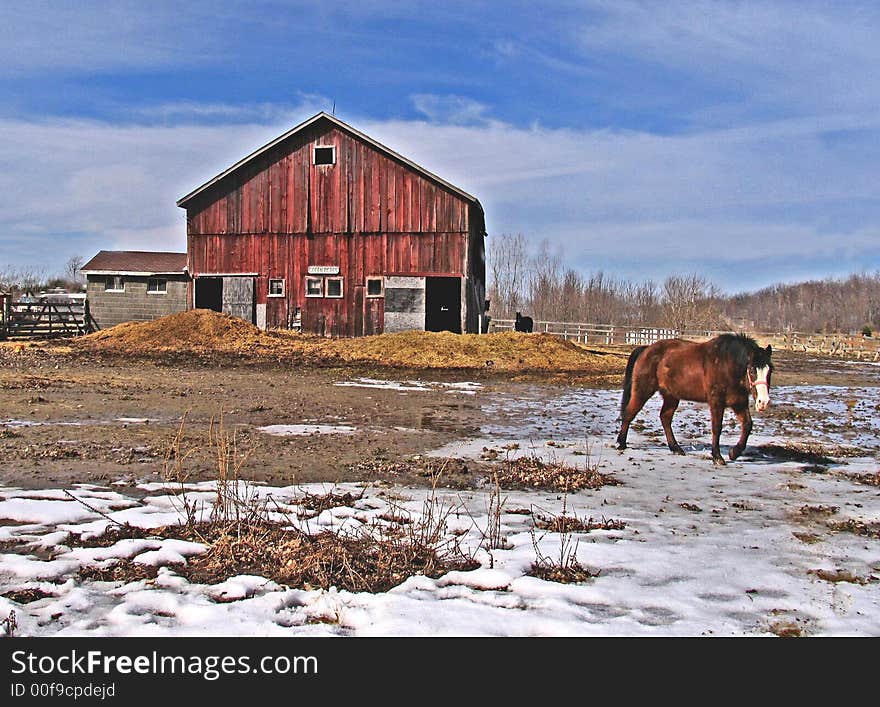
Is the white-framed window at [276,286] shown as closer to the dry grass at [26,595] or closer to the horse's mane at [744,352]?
the horse's mane at [744,352]

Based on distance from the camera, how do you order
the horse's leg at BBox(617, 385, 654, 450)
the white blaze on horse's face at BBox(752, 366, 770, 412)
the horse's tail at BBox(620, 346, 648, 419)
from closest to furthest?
the white blaze on horse's face at BBox(752, 366, 770, 412) → the horse's leg at BBox(617, 385, 654, 450) → the horse's tail at BBox(620, 346, 648, 419)

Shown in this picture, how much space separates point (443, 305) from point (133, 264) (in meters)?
15.2

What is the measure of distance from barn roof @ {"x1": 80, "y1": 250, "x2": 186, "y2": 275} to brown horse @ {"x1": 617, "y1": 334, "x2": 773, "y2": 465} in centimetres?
2891

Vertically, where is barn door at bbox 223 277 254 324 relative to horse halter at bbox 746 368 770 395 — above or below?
above

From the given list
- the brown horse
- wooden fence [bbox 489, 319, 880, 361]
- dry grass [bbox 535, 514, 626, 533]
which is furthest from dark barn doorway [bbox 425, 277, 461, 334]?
dry grass [bbox 535, 514, 626, 533]

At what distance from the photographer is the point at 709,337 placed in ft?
149

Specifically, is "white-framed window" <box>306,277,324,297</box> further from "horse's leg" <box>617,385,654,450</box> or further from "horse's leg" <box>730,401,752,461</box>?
"horse's leg" <box>730,401,752,461</box>

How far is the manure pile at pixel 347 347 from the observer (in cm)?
2400

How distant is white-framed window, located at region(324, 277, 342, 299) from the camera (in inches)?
1195

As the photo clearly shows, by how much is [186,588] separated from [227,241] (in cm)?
2828

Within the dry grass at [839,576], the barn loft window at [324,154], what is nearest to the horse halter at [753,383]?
the dry grass at [839,576]

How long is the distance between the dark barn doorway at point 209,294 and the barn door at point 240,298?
1338 millimetres

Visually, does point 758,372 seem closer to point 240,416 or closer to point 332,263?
point 240,416

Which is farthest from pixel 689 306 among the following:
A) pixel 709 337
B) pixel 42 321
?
pixel 42 321
